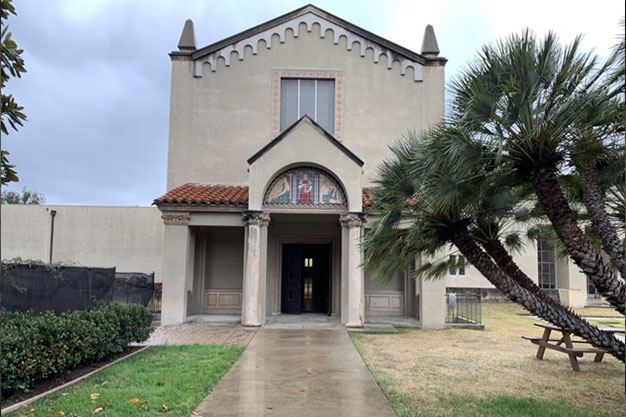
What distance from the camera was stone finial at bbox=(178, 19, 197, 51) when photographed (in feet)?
60.8

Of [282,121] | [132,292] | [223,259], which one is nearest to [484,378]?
[223,259]

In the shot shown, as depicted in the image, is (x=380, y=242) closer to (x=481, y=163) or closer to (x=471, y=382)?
(x=481, y=163)

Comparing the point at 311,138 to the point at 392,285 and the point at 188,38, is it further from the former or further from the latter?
the point at 188,38

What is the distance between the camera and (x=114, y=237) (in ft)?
89.8

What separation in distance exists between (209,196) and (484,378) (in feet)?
34.3

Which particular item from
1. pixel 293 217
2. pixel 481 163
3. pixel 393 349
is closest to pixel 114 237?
pixel 293 217

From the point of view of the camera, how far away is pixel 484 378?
8.49 m

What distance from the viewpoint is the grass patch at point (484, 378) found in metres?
6.58

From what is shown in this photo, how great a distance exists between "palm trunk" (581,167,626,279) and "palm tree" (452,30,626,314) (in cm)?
4

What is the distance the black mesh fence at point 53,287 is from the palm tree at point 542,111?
825 centimetres

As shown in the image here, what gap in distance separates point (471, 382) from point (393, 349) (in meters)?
3.34

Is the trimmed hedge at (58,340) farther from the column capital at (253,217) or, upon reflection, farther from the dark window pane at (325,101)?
the dark window pane at (325,101)

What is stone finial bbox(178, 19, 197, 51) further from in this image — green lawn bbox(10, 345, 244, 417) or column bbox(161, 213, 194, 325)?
green lawn bbox(10, 345, 244, 417)

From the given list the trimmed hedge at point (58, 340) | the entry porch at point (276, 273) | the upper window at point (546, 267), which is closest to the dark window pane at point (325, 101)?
the entry porch at point (276, 273)
